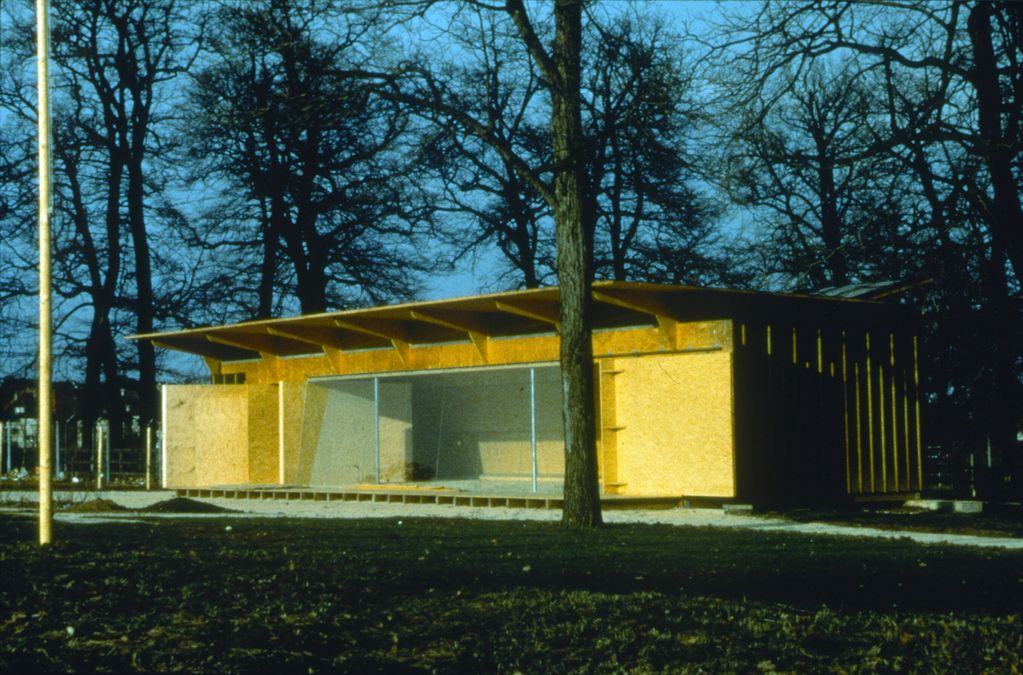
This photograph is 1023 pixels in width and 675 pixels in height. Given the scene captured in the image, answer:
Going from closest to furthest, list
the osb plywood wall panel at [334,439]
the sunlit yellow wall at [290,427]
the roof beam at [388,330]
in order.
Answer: the roof beam at [388,330], the osb plywood wall panel at [334,439], the sunlit yellow wall at [290,427]

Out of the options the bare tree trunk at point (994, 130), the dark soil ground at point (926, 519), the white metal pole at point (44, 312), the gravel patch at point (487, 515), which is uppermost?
the bare tree trunk at point (994, 130)

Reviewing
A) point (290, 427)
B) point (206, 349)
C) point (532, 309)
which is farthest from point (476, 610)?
point (206, 349)

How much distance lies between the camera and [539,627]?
8.05m

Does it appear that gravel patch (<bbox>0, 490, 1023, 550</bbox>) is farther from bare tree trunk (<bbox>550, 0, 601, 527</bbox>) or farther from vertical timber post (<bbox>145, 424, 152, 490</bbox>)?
vertical timber post (<bbox>145, 424, 152, 490</bbox>)

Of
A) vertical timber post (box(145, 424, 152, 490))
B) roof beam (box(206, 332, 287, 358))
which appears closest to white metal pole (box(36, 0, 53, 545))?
roof beam (box(206, 332, 287, 358))

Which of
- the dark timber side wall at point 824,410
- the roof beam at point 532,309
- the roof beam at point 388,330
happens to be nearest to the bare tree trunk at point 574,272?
the dark timber side wall at point 824,410

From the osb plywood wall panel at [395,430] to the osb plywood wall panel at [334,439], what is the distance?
0.71 m

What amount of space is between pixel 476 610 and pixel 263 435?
2098 centimetres

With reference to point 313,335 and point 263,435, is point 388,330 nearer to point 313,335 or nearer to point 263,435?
point 313,335

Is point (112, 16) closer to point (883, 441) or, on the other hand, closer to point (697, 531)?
point (883, 441)

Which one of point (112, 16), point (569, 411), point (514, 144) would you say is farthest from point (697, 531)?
point (112, 16)

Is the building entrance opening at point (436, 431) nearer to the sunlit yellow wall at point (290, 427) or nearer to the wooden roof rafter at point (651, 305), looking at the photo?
the sunlit yellow wall at point (290, 427)

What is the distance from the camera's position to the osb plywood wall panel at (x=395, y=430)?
2898 cm

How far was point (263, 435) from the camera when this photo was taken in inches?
1133
